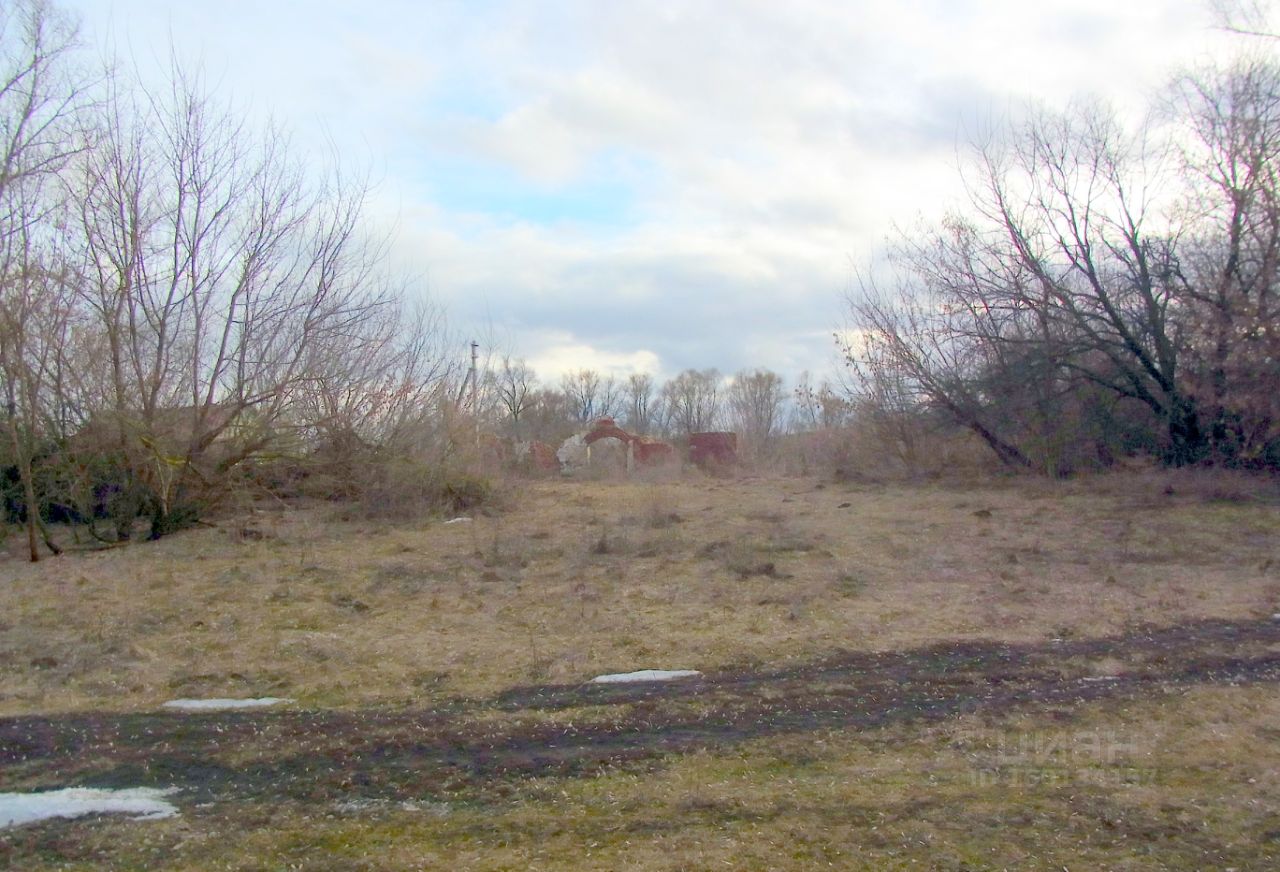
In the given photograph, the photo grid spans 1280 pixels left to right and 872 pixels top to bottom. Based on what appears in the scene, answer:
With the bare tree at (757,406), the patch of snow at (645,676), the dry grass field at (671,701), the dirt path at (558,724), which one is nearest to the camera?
the dry grass field at (671,701)

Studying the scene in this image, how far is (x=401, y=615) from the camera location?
902cm

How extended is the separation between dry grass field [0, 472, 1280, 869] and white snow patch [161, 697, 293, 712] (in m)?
0.13

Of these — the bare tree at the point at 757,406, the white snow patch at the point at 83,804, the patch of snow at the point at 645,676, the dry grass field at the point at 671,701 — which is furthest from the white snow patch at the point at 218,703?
the bare tree at the point at 757,406

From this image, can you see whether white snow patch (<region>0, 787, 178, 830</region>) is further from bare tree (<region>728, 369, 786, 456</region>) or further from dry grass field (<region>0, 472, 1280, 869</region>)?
bare tree (<region>728, 369, 786, 456</region>)

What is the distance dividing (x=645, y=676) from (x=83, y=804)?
11.1 ft

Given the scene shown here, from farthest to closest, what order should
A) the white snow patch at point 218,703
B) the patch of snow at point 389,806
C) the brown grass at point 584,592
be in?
1. the brown grass at point 584,592
2. the white snow patch at point 218,703
3. the patch of snow at point 389,806

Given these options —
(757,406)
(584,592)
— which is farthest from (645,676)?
(757,406)

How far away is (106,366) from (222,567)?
149 inches

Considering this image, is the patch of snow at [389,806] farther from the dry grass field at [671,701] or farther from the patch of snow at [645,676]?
the patch of snow at [645,676]

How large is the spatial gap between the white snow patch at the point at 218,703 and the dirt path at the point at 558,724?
18 cm

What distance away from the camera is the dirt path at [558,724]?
4.84 meters

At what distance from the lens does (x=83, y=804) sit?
4.47 metres

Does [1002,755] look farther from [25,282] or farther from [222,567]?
[25,282]

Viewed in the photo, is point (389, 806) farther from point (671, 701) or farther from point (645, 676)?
point (645, 676)
